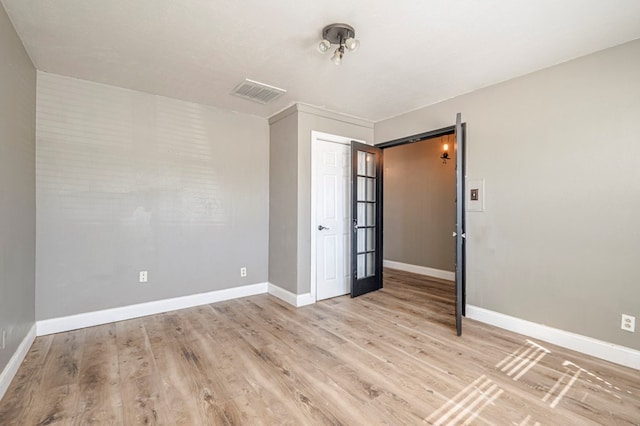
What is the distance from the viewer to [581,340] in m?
A: 2.54

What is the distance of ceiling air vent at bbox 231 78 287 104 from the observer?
10.4ft

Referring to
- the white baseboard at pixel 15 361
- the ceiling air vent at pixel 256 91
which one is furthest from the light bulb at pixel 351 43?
the white baseboard at pixel 15 361

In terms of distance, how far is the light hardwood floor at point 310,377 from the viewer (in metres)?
1.76

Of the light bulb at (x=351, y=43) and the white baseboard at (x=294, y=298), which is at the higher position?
the light bulb at (x=351, y=43)

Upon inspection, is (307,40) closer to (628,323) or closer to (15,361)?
(15,361)

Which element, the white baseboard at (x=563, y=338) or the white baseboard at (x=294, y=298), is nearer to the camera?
the white baseboard at (x=563, y=338)

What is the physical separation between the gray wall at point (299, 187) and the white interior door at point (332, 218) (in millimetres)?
165

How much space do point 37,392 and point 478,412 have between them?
292cm

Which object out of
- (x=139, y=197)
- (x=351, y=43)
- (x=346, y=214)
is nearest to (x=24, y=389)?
(x=139, y=197)

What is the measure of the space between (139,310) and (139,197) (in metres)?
1.32

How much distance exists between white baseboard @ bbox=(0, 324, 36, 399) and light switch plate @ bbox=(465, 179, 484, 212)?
431cm

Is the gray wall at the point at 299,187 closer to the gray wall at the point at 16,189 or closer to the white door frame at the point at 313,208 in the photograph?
the white door frame at the point at 313,208

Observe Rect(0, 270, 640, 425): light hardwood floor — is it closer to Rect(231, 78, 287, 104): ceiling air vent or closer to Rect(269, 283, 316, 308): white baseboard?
Rect(269, 283, 316, 308): white baseboard

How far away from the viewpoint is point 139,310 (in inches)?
132
